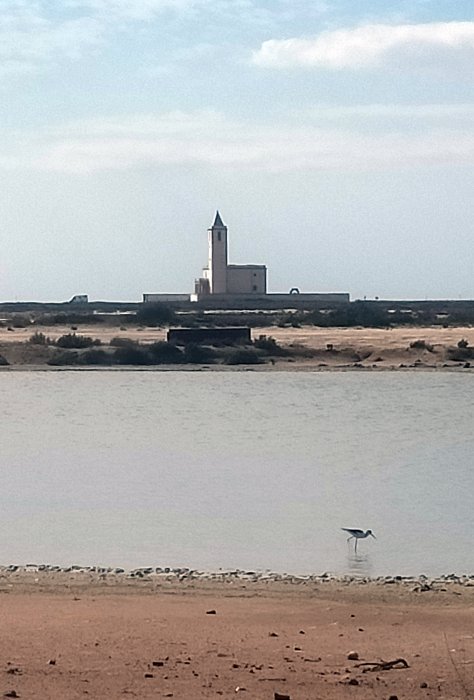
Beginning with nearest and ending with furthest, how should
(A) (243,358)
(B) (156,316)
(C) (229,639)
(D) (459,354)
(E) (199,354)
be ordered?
(C) (229,639)
(A) (243,358)
(D) (459,354)
(E) (199,354)
(B) (156,316)

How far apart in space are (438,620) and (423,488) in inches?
290

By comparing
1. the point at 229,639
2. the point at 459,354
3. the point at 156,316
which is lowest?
the point at 459,354

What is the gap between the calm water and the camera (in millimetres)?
11969

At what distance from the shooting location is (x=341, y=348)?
44.4 metres

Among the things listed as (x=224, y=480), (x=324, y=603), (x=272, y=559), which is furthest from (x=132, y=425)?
(x=324, y=603)

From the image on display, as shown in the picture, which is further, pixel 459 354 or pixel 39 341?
pixel 39 341

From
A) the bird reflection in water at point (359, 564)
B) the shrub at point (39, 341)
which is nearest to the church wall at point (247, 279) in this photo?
the shrub at point (39, 341)

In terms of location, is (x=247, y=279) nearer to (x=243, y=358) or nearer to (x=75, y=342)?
(x=75, y=342)

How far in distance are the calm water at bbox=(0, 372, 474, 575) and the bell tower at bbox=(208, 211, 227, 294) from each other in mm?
72456

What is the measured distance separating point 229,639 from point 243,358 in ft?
113

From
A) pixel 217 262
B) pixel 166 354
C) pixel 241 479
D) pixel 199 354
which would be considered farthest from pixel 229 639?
pixel 217 262

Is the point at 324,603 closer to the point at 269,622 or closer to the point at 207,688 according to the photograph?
the point at 269,622

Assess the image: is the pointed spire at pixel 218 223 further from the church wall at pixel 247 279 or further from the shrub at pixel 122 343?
the shrub at pixel 122 343

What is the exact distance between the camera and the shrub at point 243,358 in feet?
138
